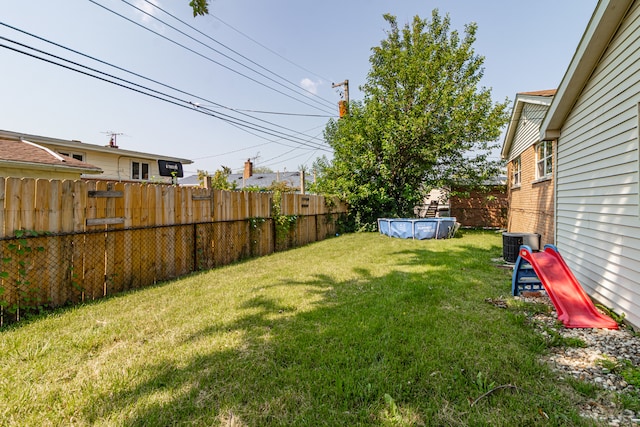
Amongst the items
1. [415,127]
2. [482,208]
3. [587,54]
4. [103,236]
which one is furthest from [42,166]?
[482,208]

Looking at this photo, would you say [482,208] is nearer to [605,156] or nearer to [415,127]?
[415,127]

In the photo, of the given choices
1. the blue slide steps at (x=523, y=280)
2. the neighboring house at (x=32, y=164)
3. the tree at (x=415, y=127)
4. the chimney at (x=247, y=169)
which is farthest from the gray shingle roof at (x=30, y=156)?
the chimney at (x=247, y=169)

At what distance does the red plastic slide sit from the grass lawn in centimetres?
52

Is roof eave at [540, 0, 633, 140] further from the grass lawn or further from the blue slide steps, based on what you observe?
the grass lawn

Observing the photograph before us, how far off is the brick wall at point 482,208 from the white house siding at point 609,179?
36.6ft

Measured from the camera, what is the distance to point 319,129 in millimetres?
21609

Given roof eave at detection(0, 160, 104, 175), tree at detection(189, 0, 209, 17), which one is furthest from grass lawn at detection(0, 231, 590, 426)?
roof eave at detection(0, 160, 104, 175)

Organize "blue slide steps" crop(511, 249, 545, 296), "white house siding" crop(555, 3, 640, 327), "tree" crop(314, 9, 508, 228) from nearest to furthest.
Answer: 1. "white house siding" crop(555, 3, 640, 327)
2. "blue slide steps" crop(511, 249, 545, 296)
3. "tree" crop(314, 9, 508, 228)

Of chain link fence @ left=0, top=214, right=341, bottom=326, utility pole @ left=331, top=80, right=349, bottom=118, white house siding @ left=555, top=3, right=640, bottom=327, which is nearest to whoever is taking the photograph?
white house siding @ left=555, top=3, right=640, bottom=327

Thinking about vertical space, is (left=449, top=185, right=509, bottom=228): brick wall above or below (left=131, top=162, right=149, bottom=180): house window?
below

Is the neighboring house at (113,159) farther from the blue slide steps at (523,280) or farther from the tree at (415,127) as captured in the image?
the blue slide steps at (523,280)

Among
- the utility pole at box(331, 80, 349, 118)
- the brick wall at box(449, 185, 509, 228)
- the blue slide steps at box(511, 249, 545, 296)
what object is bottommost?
the blue slide steps at box(511, 249, 545, 296)

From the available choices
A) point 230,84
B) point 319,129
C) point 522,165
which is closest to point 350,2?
point 230,84

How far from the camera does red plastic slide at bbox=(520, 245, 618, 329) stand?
3.32 m
